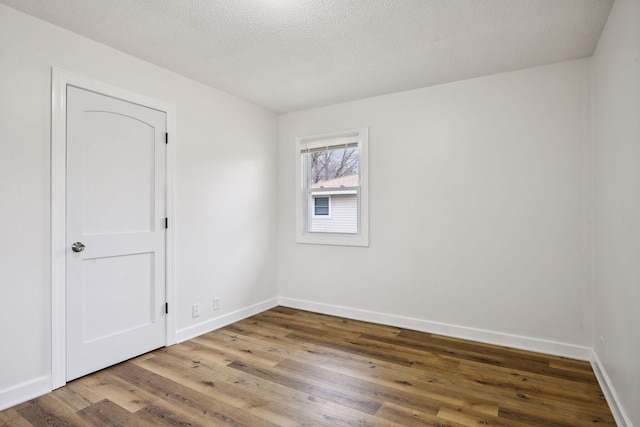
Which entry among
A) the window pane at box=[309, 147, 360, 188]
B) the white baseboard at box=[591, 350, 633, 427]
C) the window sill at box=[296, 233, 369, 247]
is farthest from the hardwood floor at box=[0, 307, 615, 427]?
the window pane at box=[309, 147, 360, 188]

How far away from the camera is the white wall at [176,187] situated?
7.24ft

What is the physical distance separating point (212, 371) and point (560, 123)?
3.53m

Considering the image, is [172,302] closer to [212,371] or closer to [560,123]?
[212,371]

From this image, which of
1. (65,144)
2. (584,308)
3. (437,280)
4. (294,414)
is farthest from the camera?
(437,280)

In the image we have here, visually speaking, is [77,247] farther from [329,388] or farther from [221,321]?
[329,388]

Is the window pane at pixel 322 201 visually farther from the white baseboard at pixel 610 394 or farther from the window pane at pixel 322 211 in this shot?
the white baseboard at pixel 610 394

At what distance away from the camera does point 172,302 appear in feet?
10.6

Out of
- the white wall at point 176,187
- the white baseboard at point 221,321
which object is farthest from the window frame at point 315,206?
the white baseboard at point 221,321

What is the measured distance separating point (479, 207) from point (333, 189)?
5.42 feet

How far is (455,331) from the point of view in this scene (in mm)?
3428

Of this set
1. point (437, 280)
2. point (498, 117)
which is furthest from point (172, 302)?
point (498, 117)

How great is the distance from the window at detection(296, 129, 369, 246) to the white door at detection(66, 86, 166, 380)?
5.80 feet

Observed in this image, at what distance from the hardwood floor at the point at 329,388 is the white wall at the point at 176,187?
18.5 inches

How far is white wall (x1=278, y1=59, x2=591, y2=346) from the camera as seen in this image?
294 centimetres
